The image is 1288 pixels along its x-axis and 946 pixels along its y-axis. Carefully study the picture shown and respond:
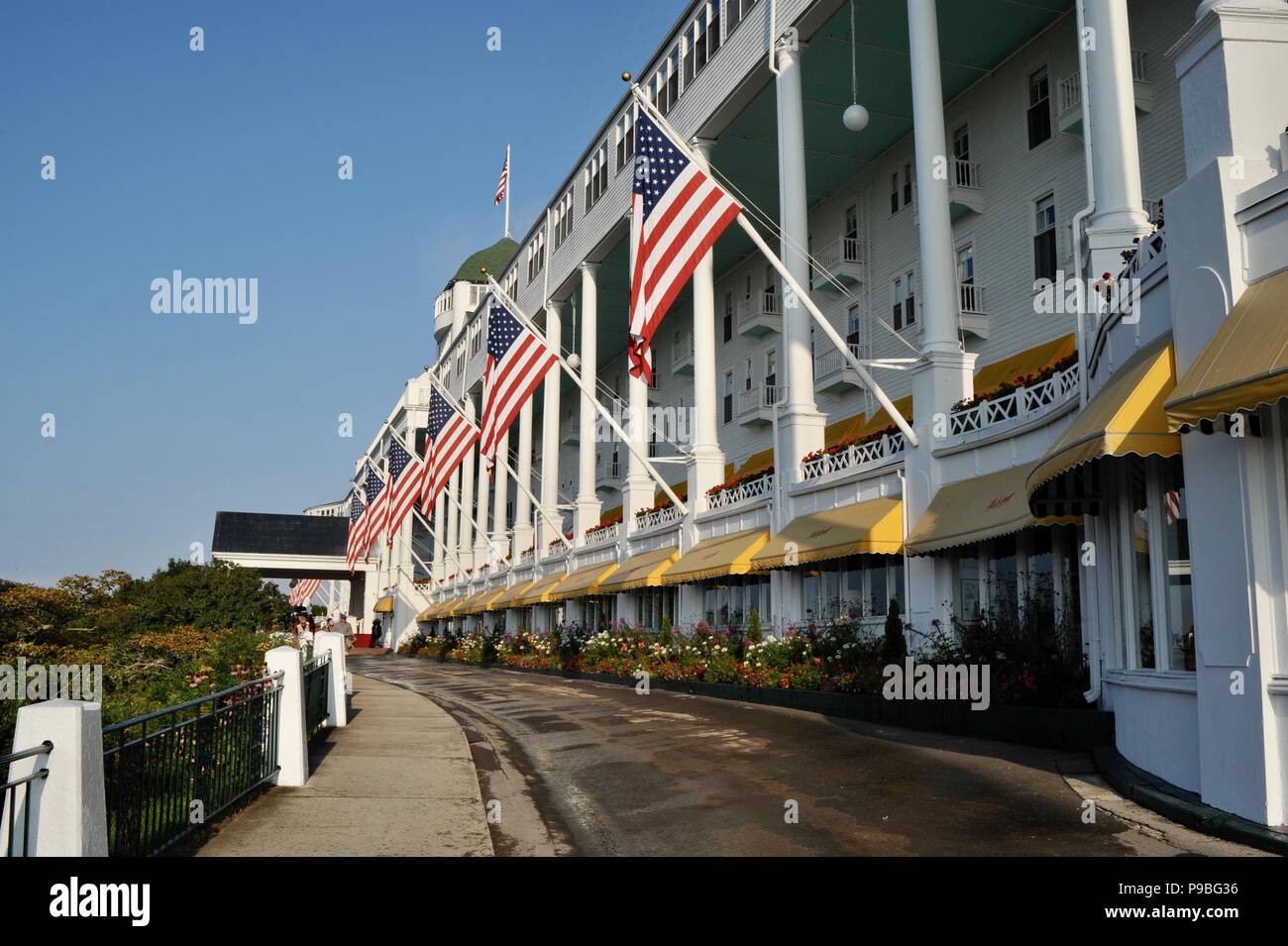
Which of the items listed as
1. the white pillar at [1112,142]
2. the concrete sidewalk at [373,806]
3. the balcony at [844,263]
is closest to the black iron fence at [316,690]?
the concrete sidewalk at [373,806]

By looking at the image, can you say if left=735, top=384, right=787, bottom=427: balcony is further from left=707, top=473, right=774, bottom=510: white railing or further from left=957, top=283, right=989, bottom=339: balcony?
left=957, top=283, right=989, bottom=339: balcony

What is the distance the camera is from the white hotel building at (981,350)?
334 inches

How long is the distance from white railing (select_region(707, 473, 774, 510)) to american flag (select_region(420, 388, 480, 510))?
490 inches

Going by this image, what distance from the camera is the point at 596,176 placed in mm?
43031

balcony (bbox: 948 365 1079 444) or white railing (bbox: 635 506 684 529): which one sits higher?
balcony (bbox: 948 365 1079 444)

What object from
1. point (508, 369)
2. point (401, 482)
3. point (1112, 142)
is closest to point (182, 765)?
point (1112, 142)

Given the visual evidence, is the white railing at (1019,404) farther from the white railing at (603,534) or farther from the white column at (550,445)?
the white column at (550,445)

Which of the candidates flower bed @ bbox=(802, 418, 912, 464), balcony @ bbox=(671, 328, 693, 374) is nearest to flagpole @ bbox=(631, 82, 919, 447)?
flower bed @ bbox=(802, 418, 912, 464)

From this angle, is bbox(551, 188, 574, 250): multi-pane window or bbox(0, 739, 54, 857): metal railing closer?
bbox(0, 739, 54, 857): metal railing

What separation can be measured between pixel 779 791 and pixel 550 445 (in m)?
35.5

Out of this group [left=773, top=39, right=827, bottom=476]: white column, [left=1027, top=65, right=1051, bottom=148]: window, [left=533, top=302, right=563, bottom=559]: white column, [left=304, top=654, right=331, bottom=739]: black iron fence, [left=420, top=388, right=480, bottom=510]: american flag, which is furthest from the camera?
[left=533, top=302, right=563, bottom=559]: white column

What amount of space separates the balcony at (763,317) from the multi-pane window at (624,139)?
6.66m

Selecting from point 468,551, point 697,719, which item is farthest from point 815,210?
point 468,551

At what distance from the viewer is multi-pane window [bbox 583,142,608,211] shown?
138 ft
